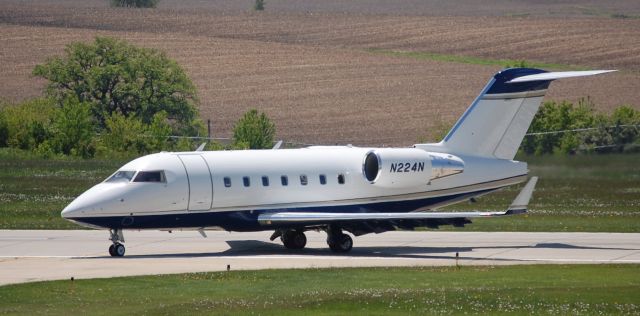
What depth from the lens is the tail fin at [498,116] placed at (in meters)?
39.5

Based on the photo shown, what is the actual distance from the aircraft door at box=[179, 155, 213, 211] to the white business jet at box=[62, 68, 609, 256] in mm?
28

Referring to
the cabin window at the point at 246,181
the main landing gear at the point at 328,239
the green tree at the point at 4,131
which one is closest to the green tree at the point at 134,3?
the green tree at the point at 4,131

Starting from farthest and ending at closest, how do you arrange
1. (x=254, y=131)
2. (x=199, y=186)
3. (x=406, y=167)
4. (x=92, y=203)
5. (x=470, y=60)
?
1. (x=470, y=60)
2. (x=254, y=131)
3. (x=406, y=167)
4. (x=199, y=186)
5. (x=92, y=203)

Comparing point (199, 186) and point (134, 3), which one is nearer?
point (199, 186)

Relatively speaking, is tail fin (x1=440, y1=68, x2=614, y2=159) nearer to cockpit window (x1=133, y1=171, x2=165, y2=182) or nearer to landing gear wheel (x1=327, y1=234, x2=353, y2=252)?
landing gear wheel (x1=327, y1=234, x2=353, y2=252)

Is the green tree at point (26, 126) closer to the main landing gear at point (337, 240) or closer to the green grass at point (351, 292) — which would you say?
the main landing gear at point (337, 240)

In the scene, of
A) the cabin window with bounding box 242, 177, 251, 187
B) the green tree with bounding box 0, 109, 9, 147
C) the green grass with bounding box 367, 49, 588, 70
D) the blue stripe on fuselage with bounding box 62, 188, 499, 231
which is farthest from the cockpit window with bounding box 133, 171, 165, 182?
the green grass with bounding box 367, 49, 588, 70

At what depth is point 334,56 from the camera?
108625mm

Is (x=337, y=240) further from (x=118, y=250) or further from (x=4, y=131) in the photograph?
(x=4, y=131)

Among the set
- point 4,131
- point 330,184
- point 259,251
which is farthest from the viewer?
point 4,131

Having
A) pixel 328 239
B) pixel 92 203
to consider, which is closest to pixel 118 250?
pixel 92 203

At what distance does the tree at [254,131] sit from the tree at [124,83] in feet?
38.8

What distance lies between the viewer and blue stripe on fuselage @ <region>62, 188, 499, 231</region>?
3484 centimetres

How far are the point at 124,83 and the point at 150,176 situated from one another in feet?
220
